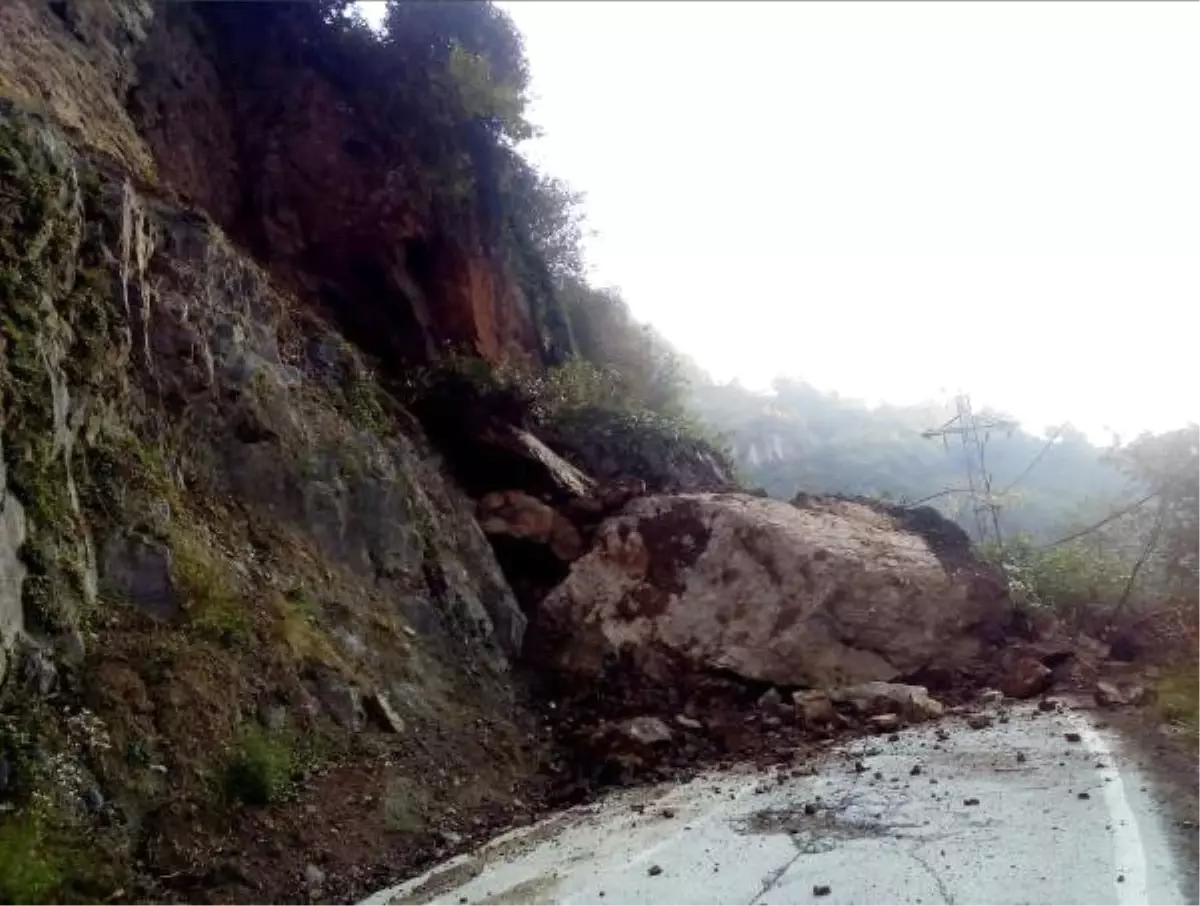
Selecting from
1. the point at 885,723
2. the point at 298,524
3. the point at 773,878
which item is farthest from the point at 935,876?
the point at 298,524

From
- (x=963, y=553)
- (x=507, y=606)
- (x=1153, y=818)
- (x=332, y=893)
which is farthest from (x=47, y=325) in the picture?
(x=963, y=553)

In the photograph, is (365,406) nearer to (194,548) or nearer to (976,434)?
(194,548)

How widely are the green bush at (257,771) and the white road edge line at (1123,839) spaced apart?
519 centimetres

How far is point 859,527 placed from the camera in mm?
13453

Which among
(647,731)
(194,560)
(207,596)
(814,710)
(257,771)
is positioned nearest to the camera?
(257,771)

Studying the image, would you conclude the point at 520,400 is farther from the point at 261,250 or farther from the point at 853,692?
the point at 853,692

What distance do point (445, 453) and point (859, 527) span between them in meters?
5.85

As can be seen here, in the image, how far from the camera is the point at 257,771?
6664mm

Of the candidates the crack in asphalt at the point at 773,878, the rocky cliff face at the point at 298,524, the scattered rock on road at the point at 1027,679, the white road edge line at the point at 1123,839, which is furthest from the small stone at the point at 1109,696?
the crack in asphalt at the point at 773,878

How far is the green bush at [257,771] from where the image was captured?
657cm

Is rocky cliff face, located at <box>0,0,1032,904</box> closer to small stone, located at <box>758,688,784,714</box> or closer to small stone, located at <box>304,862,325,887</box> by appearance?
small stone, located at <box>304,862,325,887</box>

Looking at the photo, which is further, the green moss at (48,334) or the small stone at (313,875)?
the green moss at (48,334)

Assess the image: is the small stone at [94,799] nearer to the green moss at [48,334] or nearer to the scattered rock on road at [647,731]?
the green moss at [48,334]

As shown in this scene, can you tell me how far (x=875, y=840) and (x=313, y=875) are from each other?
3.56 meters
